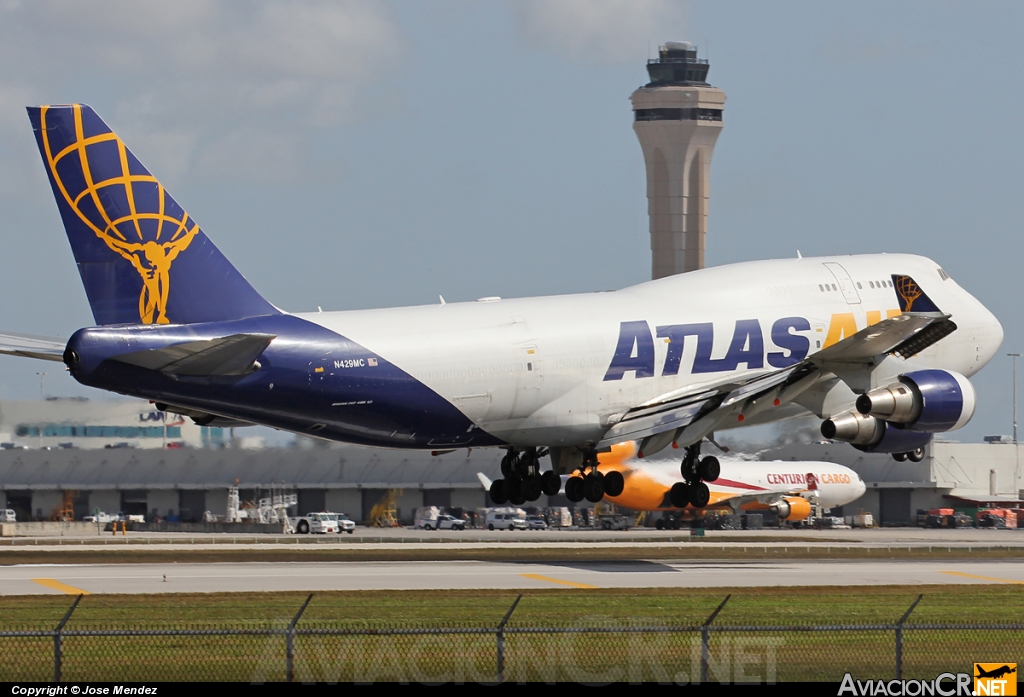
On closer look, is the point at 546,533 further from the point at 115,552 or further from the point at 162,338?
the point at 162,338

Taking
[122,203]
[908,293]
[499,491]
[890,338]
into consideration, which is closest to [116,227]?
[122,203]

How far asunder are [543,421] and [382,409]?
215 inches

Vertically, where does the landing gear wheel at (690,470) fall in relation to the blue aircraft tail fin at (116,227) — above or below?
below

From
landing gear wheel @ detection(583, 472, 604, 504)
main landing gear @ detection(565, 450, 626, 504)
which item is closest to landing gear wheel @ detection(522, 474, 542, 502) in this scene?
main landing gear @ detection(565, 450, 626, 504)

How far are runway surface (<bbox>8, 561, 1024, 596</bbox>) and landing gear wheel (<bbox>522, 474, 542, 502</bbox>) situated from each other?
2.72m

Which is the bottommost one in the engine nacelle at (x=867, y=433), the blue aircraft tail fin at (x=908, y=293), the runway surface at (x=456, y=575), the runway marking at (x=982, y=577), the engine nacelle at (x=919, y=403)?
the runway surface at (x=456, y=575)

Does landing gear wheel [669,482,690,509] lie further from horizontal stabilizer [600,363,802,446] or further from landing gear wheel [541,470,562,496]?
landing gear wheel [541,470,562,496]

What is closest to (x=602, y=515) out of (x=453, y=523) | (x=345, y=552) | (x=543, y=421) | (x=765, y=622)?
(x=453, y=523)

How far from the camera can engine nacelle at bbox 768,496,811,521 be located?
103 m

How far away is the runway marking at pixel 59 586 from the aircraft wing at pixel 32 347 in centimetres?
713

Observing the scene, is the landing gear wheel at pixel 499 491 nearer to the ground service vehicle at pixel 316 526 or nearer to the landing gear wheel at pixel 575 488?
the landing gear wheel at pixel 575 488

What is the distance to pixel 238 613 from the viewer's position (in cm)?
3716

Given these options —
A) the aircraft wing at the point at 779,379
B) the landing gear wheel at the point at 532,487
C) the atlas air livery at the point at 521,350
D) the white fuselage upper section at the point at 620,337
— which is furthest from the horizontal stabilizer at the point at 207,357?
the aircraft wing at the point at 779,379

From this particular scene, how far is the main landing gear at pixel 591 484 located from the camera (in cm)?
4631
